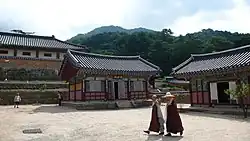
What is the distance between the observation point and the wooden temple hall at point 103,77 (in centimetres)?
2606

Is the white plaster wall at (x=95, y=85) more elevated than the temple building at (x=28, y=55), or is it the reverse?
the temple building at (x=28, y=55)

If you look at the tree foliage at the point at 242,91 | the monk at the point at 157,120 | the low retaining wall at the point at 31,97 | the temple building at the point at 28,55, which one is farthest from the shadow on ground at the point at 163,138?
the temple building at the point at 28,55

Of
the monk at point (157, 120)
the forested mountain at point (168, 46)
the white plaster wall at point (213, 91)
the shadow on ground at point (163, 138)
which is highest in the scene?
the forested mountain at point (168, 46)

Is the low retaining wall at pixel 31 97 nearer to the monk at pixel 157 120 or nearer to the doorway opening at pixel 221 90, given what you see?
the doorway opening at pixel 221 90

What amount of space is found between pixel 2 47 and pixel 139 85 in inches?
880

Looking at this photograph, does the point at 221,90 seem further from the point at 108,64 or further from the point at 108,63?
the point at 108,63

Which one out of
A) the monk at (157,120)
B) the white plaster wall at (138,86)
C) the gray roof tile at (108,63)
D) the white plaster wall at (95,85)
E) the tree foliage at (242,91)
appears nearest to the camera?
the monk at (157,120)

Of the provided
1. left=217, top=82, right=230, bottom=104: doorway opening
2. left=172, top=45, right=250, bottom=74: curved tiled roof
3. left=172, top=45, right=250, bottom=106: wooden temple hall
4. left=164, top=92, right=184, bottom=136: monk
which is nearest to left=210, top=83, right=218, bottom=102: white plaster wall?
left=172, top=45, right=250, bottom=106: wooden temple hall

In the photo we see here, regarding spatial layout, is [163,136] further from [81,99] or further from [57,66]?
[57,66]

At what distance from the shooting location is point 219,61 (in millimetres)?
21750

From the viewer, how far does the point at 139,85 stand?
2956 centimetres

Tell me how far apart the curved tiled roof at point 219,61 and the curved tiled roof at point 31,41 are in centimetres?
2503

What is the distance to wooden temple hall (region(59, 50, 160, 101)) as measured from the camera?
26059 millimetres

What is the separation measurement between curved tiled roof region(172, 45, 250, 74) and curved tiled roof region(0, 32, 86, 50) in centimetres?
2503
